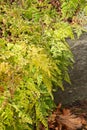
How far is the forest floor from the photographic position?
13.4 ft

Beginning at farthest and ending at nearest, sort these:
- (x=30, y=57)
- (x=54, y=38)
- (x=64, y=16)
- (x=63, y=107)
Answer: (x=64, y=16) → (x=63, y=107) → (x=54, y=38) → (x=30, y=57)

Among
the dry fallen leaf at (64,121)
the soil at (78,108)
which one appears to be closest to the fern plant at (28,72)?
the dry fallen leaf at (64,121)

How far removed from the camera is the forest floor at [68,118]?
13.4 ft

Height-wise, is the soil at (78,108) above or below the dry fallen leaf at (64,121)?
below

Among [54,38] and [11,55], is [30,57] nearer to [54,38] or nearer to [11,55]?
[11,55]

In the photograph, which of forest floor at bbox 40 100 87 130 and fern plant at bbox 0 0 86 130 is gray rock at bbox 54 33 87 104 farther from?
fern plant at bbox 0 0 86 130

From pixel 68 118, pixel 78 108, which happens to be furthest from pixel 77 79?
pixel 68 118

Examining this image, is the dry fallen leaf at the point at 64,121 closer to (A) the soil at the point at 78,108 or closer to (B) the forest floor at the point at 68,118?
(B) the forest floor at the point at 68,118

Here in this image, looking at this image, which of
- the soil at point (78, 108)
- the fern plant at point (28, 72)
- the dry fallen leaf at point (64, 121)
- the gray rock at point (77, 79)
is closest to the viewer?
the fern plant at point (28, 72)

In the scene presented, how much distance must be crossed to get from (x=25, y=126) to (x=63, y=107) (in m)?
1.55

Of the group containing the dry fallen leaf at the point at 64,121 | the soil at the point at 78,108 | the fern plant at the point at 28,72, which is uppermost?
the fern plant at the point at 28,72

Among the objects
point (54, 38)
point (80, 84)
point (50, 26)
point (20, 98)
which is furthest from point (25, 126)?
point (80, 84)

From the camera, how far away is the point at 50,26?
415cm

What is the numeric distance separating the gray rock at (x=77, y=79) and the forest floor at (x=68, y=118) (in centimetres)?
16
